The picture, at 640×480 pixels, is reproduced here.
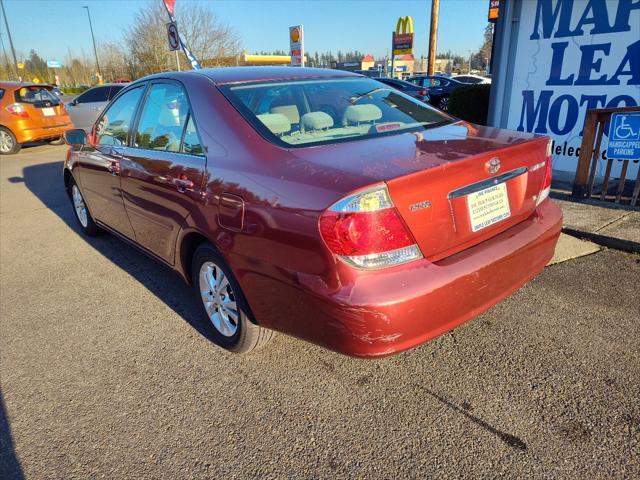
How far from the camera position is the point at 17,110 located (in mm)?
11953

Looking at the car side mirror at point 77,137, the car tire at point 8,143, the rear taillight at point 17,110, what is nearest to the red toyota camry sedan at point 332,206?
the car side mirror at point 77,137

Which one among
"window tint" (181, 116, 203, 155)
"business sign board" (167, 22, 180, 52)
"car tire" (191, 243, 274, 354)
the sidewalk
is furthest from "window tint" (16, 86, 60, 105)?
the sidewalk

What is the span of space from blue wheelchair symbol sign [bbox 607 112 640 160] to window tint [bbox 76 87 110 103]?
45.5ft

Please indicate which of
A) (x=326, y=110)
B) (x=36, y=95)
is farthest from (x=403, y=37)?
(x=326, y=110)

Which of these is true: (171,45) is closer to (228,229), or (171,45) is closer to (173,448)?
(228,229)

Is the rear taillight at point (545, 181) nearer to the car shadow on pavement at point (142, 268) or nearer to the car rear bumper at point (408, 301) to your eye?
the car rear bumper at point (408, 301)

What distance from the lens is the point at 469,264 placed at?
219 centimetres

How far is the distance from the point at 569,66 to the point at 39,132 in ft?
40.5

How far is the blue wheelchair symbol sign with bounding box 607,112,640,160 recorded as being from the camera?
4.89 meters

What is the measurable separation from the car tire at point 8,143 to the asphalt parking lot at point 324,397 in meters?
10.7

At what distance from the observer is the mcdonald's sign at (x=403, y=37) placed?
102ft

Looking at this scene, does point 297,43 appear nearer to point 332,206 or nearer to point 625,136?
point 625,136

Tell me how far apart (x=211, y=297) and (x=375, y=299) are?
1371 mm

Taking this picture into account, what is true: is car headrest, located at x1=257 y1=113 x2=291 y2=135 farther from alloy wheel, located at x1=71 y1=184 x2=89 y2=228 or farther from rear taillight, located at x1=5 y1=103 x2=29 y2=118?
rear taillight, located at x1=5 y1=103 x2=29 y2=118
